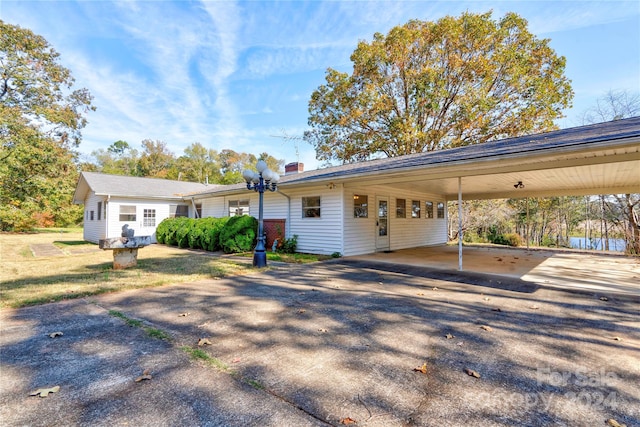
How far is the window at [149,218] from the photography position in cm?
1514

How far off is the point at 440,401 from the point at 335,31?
1436 centimetres

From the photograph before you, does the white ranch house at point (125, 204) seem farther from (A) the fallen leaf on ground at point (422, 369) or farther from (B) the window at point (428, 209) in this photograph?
(A) the fallen leaf on ground at point (422, 369)

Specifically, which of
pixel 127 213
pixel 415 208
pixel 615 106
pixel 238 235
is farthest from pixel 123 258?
pixel 615 106

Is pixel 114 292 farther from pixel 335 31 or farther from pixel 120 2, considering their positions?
pixel 335 31

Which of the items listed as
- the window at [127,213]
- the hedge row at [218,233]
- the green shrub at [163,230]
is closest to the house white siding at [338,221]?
the hedge row at [218,233]

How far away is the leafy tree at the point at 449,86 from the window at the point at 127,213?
42.8ft

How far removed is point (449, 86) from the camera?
17062mm

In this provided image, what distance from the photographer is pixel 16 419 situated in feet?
Answer: 5.74

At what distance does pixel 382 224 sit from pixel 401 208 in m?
1.52

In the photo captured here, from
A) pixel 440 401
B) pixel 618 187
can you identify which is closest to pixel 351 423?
pixel 440 401

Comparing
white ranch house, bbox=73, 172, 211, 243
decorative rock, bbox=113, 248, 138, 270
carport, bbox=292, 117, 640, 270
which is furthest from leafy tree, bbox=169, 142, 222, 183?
carport, bbox=292, 117, 640, 270

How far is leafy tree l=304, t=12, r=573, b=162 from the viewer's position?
51.1 feet

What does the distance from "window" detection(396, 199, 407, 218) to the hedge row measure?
5.77 metres

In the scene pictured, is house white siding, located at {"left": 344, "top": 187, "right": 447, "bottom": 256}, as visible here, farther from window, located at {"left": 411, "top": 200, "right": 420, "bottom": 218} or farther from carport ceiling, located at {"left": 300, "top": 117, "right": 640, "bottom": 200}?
carport ceiling, located at {"left": 300, "top": 117, "right": 640, "bottom": 200}
